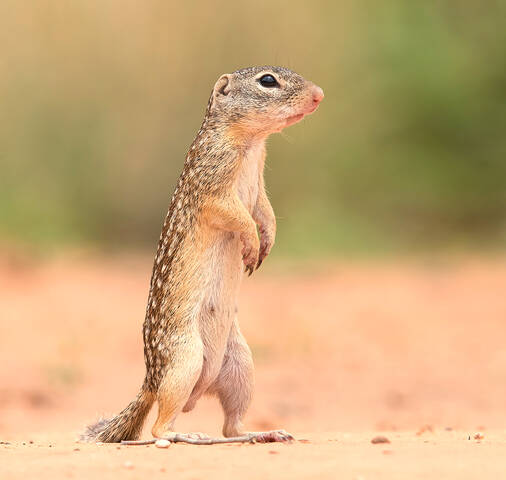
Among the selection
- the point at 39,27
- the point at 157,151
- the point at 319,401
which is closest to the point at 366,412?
the point at 319,401

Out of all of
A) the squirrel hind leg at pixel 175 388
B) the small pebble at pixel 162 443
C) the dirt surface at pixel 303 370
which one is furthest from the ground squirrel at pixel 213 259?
the dirt surface at pixel 303 370

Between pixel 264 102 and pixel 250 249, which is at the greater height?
pixel 264 102

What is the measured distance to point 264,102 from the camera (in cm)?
555

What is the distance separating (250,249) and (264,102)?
0.80m

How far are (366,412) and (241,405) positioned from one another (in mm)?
2829

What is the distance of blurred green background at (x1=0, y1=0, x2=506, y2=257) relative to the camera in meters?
17.0

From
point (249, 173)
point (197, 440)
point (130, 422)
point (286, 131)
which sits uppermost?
point (249, 173)

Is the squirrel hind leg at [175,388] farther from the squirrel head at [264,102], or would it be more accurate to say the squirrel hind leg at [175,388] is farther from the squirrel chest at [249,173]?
the squirrel head at [264,102]

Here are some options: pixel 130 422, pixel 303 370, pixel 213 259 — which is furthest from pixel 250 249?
pixel 303 370

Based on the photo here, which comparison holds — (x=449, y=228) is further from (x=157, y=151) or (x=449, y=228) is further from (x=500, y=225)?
(x=157, y=151)

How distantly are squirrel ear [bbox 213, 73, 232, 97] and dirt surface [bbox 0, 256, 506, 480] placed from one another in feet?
6.31

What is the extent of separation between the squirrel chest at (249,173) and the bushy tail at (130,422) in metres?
1.16

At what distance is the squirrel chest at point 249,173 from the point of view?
551 cm

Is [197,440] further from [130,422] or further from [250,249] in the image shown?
[250,249]
